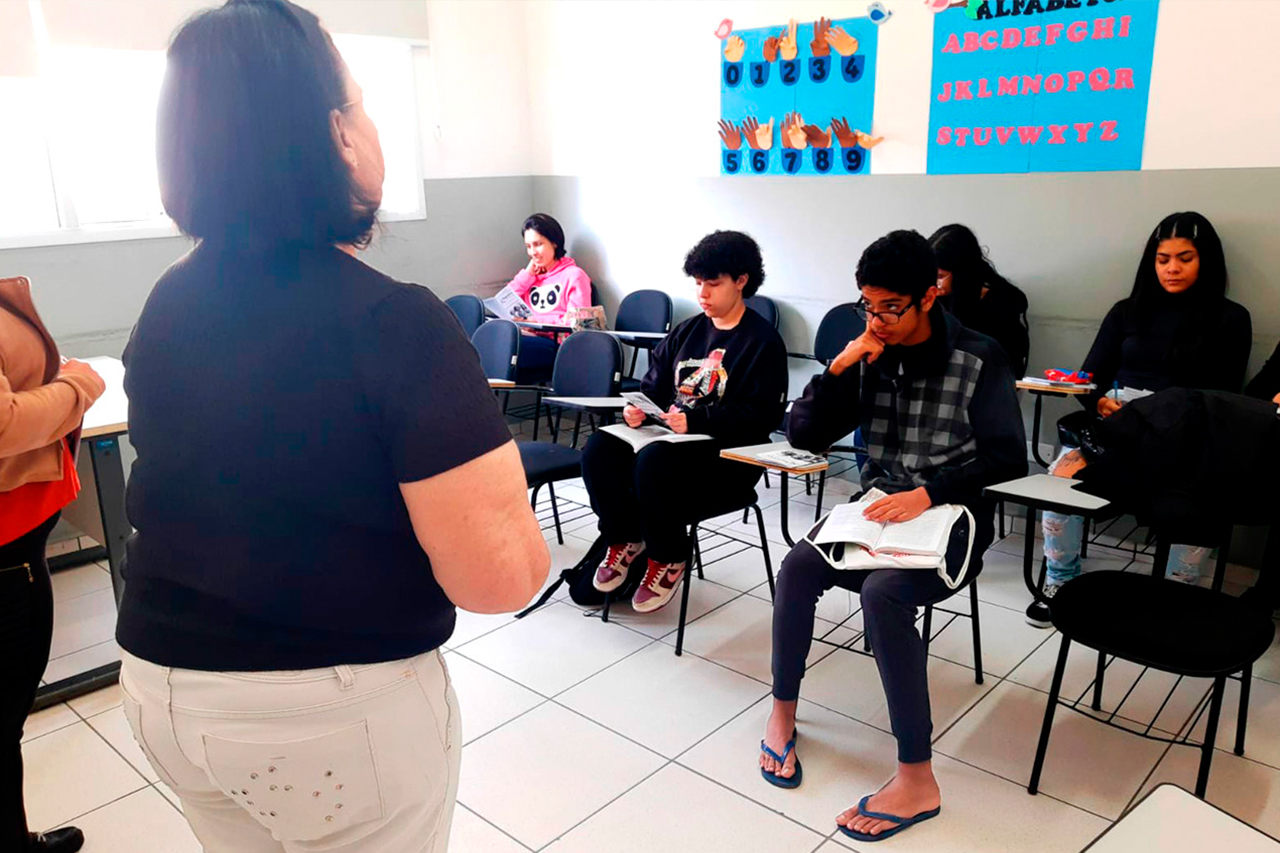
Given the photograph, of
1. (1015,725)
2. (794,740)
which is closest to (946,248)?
(1015,725)

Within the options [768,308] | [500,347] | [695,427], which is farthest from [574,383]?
[768,308]

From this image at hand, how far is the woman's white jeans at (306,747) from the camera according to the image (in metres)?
0.88

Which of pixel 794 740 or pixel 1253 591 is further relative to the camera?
pixel 1253 591

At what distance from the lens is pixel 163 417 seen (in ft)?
2.93

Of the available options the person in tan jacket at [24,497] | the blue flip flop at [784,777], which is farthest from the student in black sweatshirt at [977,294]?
the person in tan jacket at [24,497]

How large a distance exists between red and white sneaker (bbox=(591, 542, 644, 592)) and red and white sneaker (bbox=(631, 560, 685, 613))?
3.5 inches

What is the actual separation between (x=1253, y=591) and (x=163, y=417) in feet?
9.04

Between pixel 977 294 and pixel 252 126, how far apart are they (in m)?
3.25

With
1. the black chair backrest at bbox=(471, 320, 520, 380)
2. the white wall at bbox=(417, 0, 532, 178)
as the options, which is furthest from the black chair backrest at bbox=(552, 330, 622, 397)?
the white wall at bbox=(417, 0, 532, 178)

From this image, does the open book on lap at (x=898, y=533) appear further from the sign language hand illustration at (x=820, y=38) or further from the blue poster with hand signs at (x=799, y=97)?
the sign language hand illustration at (x=820, y=38)

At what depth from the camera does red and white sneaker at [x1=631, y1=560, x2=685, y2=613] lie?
120 inches

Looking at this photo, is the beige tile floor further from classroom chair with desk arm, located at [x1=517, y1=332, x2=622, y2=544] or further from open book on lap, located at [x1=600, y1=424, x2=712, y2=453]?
open book on lap, located at [x1=600, y1=424, x2=712, y2=453]

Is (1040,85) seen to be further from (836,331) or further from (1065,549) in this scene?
(1065,549)

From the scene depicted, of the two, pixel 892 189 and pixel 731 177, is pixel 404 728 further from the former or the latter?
pixel 731 177
